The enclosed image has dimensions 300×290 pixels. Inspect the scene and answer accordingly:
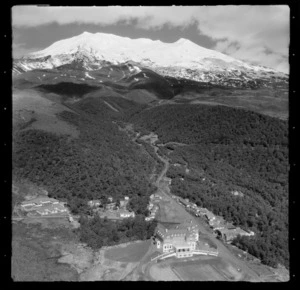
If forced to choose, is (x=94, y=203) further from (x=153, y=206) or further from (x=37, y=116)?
(x=37, y=116)

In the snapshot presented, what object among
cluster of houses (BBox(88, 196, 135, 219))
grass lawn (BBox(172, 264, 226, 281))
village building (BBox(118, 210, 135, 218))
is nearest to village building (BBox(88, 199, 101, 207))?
cluster of houses (BBox(88, 196, 135, 219))

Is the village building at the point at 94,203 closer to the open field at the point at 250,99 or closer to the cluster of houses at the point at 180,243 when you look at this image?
the cluster of houses at the point at 180,243

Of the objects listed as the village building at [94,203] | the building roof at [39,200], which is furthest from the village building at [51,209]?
the village building at [94,203]

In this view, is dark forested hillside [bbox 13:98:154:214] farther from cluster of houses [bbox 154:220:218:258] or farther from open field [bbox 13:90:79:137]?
cluster of houses [bbox 154:220:218:258]

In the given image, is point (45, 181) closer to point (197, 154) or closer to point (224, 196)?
point (224, 196)

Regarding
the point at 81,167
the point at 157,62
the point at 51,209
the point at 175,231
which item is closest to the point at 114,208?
the point at 51,209
